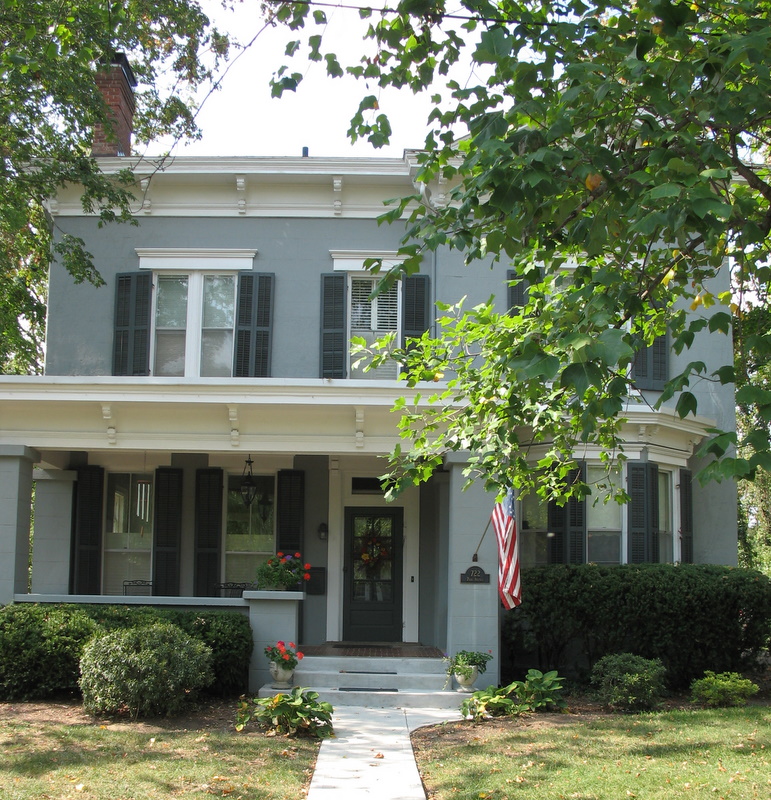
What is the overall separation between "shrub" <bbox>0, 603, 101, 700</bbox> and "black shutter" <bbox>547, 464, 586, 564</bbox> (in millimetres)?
7028

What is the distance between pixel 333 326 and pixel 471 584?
493 cm

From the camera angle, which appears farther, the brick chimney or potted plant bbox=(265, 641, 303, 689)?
the brick chimney

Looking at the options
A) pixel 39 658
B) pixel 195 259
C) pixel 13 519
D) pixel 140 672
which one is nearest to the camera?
pixel 140 672

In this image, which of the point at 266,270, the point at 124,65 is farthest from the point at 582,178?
the point at 124,65

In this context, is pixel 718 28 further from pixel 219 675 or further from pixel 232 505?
pixel 232 505

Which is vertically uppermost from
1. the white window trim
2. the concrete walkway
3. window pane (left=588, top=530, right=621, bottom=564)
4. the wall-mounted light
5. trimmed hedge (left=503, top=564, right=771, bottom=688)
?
the white window trim

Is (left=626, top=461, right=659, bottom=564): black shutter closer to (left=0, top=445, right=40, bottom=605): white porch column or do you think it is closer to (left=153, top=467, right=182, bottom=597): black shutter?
(left=153, top=467, right=182, bottom=597): black shutter

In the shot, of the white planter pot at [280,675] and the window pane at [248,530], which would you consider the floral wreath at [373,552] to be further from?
the white planter pot at [280,675]

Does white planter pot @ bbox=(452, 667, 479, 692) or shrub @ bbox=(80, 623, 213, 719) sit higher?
shrub @ bbox=(80, 623, 213, 719)

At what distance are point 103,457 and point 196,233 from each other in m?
4.17

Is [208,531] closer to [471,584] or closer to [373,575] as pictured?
[373,575]

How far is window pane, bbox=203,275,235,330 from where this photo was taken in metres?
15.0

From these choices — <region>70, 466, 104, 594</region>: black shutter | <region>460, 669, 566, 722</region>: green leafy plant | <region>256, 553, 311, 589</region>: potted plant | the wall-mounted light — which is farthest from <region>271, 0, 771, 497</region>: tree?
<region>70, 466, 104, 594</region>: black shutter

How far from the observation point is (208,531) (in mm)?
14805
